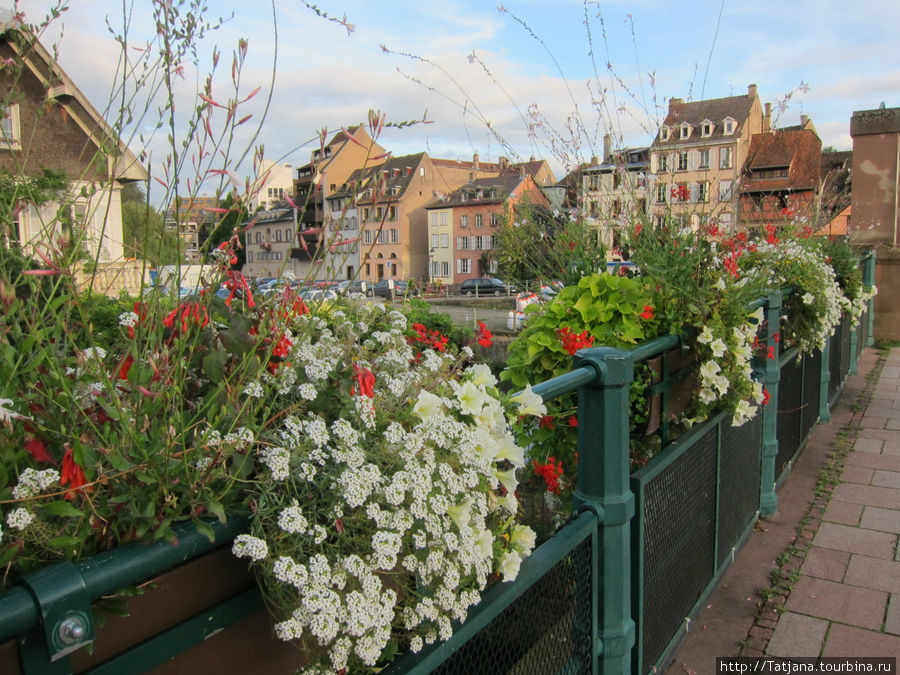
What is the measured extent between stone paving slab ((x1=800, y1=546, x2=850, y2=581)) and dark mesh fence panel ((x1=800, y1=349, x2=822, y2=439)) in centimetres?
144

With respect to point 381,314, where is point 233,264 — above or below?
above

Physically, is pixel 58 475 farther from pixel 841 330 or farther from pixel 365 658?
pixel 841 330

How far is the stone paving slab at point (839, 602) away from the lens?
10.4 ft

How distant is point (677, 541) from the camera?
2.75 metres

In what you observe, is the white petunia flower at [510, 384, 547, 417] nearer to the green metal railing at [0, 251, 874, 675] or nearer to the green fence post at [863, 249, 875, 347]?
the green metal railing at [0, 251, 874, 675]

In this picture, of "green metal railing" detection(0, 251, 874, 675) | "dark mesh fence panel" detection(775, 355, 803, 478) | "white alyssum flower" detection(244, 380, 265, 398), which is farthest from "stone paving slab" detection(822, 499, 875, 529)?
"white alyssum flower" detection(244, 380, 265, 398)

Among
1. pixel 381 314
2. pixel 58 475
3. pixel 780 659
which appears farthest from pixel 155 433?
pixel 780 659

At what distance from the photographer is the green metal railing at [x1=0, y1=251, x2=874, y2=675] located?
0.91 m

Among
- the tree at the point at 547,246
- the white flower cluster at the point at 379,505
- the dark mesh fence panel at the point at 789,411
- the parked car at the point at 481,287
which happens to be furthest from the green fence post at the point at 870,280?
Result: the parked car at the point at 481,287

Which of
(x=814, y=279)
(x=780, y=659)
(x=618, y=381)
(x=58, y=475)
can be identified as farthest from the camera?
(x=814, y=279)

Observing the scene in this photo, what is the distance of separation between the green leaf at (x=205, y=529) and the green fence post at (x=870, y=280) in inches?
328

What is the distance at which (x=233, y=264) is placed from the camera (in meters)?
1.51

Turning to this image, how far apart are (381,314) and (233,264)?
0.79 metres

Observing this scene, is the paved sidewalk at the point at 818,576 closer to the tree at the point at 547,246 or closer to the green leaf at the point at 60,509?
the tree at the point at 547,246
